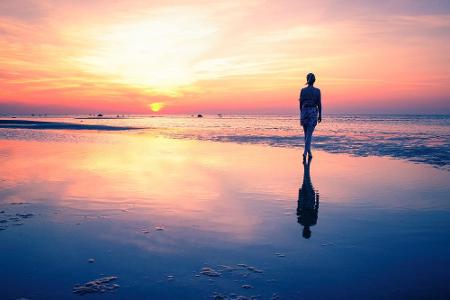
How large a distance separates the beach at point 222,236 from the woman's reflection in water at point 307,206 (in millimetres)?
45

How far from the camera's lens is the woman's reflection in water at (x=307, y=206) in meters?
4.96

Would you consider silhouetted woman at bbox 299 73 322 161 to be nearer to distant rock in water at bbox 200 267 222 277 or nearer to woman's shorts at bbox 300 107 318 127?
woman's shorts at bbox 300 107 318 127

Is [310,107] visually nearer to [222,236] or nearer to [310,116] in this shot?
[310,116]

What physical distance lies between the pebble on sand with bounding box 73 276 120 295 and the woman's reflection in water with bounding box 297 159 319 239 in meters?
2.34

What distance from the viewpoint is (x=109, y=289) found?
3088 millimetres

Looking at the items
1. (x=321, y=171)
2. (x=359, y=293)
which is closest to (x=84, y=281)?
(x=359, y=293)

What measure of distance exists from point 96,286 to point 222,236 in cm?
168

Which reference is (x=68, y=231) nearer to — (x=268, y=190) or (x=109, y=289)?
(x=109, y=289)

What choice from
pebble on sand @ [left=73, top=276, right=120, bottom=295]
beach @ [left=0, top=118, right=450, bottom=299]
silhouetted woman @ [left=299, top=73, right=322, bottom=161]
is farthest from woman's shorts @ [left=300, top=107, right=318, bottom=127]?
pebble on sand @ [left=73, top=276, right=120, bottom=295]

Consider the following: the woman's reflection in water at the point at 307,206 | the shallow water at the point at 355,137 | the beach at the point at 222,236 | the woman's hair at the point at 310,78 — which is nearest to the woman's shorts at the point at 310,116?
the woman's hair at the point at 310,78

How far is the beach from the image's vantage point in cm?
315

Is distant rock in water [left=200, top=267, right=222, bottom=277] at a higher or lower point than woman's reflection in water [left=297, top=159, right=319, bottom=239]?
lower

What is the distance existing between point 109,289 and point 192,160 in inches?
346

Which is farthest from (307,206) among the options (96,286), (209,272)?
(96,286)
